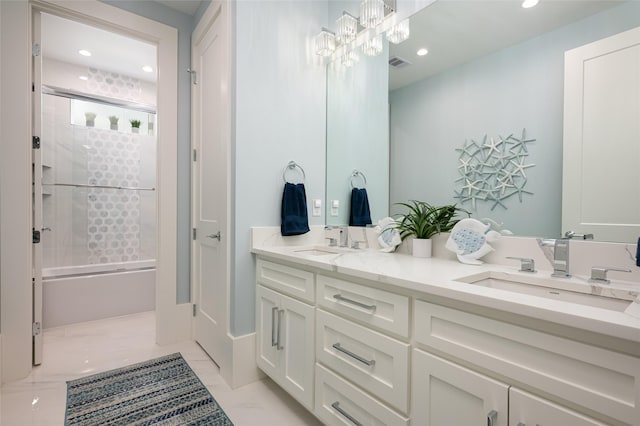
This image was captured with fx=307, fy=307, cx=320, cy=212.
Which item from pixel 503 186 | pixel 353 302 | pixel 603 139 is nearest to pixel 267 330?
pixel 353 302

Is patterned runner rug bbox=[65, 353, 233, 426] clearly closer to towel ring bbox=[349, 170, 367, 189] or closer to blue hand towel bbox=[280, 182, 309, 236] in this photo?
blue hand towel bbox=[280, 182, 309, 236]

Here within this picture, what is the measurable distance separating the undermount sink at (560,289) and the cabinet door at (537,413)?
367 mm

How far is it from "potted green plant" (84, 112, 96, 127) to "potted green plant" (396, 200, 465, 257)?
3.86 meters

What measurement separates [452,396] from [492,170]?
96 cm


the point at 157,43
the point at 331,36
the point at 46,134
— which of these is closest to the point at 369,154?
the point at 331,36

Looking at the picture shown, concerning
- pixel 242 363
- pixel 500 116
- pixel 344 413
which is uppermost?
pixel 500 116

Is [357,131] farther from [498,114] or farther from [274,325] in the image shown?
[274,325]

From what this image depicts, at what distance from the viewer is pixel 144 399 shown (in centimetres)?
174

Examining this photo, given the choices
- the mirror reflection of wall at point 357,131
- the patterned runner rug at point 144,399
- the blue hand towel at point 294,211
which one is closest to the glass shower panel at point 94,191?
the patterned runner rug at point 144,399

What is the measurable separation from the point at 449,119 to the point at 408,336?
1.09 m

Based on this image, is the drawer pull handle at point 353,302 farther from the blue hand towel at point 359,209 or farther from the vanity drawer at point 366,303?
the blue hand towel at point 359,209

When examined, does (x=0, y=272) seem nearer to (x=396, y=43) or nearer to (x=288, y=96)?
(x=288, y=96)

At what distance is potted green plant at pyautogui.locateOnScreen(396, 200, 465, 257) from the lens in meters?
1.55

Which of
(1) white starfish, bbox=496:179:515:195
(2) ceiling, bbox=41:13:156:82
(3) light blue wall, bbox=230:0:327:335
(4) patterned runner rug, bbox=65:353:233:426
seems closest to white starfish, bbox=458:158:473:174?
(1) white starfish, bbox=496:179:515:195
